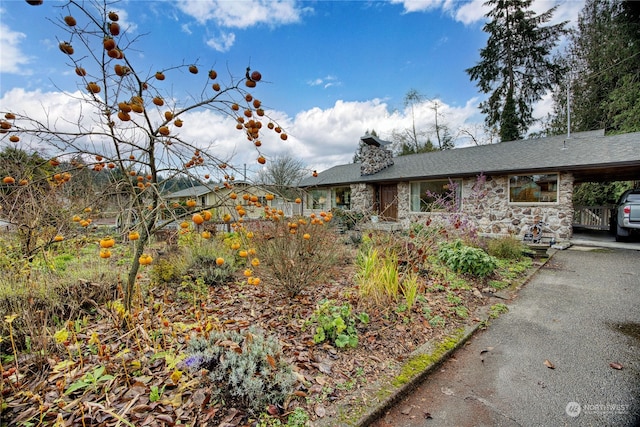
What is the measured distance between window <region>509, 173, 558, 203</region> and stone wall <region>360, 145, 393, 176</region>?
5.86 meters

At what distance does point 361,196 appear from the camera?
1414cm

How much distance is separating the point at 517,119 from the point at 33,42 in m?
22.7

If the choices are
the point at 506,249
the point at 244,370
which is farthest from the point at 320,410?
the point at 506,249

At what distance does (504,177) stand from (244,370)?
11.4 metres

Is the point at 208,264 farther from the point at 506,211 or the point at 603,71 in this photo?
the point at 603,71

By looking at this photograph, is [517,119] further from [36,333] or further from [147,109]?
[36,333]

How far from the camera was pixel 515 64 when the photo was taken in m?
18.2

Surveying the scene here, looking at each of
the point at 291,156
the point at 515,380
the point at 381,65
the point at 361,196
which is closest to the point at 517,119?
the point at 361,196

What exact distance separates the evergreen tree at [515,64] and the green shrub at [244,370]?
21518 millimetres

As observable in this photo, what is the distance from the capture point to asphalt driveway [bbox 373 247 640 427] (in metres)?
2.04

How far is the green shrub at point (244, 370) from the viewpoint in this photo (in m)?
1.89

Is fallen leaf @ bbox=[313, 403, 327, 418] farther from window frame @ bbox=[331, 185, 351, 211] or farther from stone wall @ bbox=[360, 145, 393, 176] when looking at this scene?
window frame @ bbox=[331, 185, 351, 211]

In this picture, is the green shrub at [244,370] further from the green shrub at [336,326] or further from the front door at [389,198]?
the front door at [389,198]

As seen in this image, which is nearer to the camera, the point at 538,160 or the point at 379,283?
the point at 379,283
